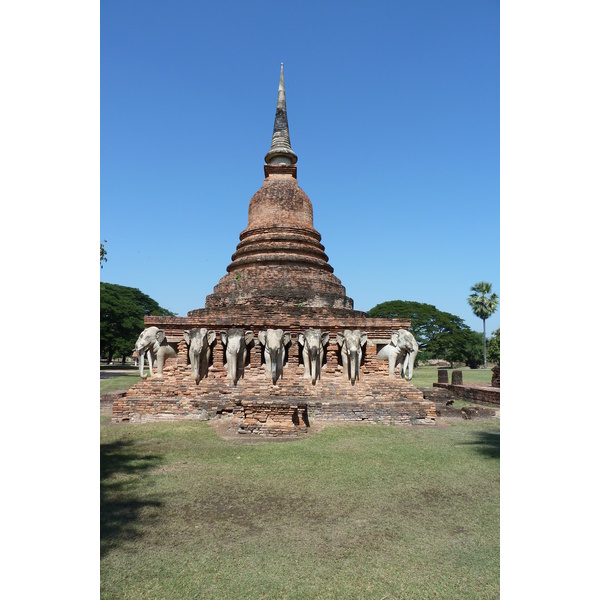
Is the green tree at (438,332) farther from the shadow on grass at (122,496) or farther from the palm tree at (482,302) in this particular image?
the shadow on grass at (122,496)

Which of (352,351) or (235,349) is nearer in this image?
(352,351)

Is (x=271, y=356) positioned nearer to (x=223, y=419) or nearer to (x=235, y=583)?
(x=223, y=419)

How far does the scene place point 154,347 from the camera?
10.5 metres

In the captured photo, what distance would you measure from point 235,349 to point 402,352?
4606 millimetres

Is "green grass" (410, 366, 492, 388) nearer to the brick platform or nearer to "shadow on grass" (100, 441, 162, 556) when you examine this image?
the brick platform

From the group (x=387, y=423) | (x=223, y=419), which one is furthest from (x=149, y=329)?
(x=387, y=423)

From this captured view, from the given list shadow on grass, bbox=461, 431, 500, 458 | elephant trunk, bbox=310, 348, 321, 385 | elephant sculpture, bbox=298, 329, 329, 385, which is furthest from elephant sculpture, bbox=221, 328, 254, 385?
shadow on grass, bbox=461, 431, 500, 458

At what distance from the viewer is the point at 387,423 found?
926 cm

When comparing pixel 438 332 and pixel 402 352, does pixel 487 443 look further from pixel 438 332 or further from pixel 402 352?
pixel 438 332

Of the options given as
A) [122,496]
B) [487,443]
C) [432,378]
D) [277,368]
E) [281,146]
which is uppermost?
[281,146]

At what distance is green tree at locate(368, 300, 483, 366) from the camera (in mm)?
41406

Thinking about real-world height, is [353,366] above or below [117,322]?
below

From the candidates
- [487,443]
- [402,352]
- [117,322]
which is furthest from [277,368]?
[117,322]

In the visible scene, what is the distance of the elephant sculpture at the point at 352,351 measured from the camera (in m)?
10.2
